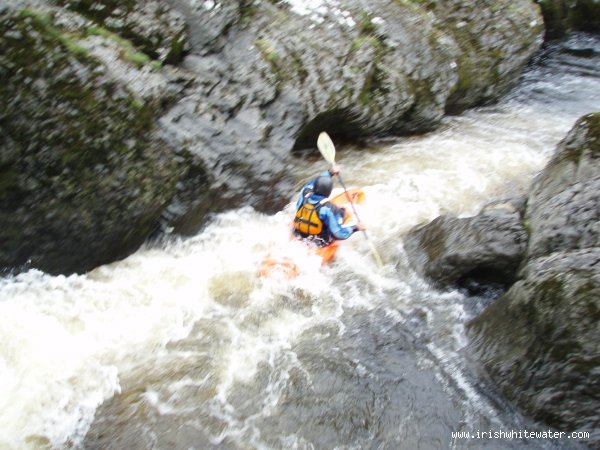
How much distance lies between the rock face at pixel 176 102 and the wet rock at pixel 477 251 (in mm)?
2444

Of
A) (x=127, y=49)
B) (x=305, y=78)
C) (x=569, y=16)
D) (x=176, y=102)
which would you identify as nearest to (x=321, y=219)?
(x=176, y=102)

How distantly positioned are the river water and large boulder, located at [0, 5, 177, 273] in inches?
18.0

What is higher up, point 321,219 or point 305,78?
point 305,78

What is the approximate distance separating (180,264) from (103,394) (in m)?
1.94

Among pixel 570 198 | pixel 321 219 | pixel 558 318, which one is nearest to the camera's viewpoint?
pixel 558 318

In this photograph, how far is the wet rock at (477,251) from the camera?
551 centimetres

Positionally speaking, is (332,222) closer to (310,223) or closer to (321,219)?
(321,219)

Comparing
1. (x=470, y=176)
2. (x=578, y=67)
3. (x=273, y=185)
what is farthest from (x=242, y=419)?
(x=578, y=67)

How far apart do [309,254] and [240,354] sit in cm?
177

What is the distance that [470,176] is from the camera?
826 centimetres

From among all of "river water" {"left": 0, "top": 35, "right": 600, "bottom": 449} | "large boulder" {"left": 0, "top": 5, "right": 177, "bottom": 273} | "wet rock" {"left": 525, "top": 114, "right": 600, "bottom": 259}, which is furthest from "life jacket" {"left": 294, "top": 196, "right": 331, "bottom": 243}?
"wet rock" {"left": 525, "top": 114, "right": 600, "bottom": 259}

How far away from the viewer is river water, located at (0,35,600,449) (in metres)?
4.18

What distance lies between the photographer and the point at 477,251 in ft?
18.3

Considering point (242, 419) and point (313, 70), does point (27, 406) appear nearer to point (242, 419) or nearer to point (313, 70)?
point (242, 419)
